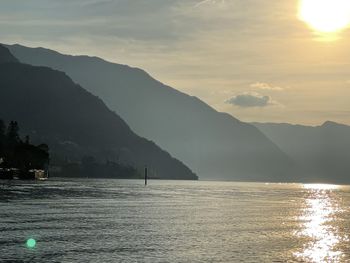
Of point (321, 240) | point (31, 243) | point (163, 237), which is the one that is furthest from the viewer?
point (321, 240)

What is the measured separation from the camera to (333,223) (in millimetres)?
125062

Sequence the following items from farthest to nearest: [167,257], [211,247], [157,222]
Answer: [157,222], [211,247], [167,257]

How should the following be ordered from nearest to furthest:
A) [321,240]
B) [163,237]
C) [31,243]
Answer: [31,243], [163,237], [321,240]

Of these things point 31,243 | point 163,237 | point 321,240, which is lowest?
point 321,240

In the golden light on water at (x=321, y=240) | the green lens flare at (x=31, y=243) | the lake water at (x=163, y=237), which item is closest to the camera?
the lake water at (x=163, y=237)

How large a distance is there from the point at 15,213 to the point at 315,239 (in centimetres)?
6040

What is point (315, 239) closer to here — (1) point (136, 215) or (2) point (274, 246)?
(2) point (274, 246)

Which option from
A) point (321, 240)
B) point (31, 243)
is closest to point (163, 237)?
point (31, 243)

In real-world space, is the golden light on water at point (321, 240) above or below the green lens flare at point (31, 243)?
below

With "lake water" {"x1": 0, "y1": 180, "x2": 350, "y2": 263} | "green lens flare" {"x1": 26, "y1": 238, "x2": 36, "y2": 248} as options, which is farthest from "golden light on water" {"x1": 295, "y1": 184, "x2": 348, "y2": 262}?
"green lens flare" {"x1": 26, "y1": 238, "x2": 36, "y2": 248}

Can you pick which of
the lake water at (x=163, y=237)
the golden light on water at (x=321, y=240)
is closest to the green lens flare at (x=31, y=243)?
the lake water at (x=163, y=237)

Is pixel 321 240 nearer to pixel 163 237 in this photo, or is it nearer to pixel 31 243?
pixel 163 237

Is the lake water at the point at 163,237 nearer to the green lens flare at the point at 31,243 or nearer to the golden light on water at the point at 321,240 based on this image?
the golden light on water at the point at 321,240

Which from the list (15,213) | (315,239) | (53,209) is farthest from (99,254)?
(53,209)
